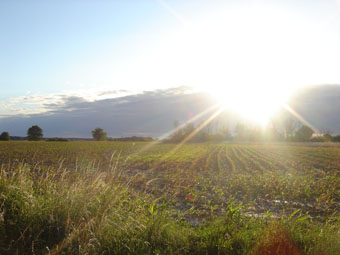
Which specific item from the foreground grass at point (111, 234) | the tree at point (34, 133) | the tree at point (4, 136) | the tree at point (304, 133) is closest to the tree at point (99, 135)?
the tree at point (34, 133)

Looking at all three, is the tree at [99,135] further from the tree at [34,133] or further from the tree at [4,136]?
the tree at [4,136]

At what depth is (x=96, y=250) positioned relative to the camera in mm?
3865

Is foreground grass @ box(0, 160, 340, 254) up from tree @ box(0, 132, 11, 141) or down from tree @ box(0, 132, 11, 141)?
down

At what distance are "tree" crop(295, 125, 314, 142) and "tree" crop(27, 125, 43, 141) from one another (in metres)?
79.2

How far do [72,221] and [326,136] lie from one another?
302ft

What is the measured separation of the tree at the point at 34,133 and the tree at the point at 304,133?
79.2m

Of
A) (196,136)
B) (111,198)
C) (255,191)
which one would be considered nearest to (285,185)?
(255,191)

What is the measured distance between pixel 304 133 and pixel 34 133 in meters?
84.8

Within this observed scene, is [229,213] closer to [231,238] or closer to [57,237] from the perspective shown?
[231,238]

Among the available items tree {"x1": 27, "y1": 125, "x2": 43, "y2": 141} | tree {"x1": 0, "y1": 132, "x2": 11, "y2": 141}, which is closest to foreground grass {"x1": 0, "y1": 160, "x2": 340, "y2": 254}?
tree {"x1": 0, "y1": 132, "x2": 11, "y2": 141}

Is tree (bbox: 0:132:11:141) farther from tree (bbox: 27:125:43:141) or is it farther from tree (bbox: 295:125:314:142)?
tree (bbox: 295:125:314:142)

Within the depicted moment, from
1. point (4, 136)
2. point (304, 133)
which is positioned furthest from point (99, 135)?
point (304, 133)

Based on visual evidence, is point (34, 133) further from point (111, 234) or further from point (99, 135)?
point (111, 234)

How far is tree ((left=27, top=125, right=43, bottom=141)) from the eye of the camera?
76.1m
